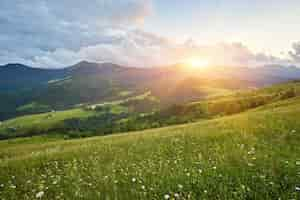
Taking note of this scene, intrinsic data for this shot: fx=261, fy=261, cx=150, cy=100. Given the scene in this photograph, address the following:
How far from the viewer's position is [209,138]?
14.5 m

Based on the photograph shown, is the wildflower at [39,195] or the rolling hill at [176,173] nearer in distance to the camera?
the rolling hill at [176,173]

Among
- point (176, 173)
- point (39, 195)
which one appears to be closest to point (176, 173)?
point (176, 173)

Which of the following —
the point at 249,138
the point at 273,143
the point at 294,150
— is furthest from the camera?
the point at 249,138

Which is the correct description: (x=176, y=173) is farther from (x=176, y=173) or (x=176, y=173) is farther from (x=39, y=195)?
(x=39, y=195)

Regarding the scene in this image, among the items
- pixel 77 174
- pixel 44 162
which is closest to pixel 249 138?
pixel 77 174

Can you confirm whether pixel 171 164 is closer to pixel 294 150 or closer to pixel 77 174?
pixel 77 174

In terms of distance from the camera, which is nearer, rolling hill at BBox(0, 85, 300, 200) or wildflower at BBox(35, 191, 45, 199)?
rolling hill at BBox(0, 85, 300, 200)

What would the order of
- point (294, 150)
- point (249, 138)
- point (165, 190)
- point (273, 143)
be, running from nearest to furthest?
point (165, 190), point (294, 150), point (273, 143), point (249, 138)

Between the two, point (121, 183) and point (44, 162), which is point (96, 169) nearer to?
point (121, 183)

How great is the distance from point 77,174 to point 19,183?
220cm

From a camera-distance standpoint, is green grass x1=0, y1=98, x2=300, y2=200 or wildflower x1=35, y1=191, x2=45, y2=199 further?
wildflower x1=35, y1=191, x2=45, y2=199

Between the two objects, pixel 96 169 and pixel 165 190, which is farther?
pixel 96 169

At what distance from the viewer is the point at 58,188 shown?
28.3 feet

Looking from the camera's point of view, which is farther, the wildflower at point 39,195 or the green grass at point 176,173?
the wildflower at point 39,195
